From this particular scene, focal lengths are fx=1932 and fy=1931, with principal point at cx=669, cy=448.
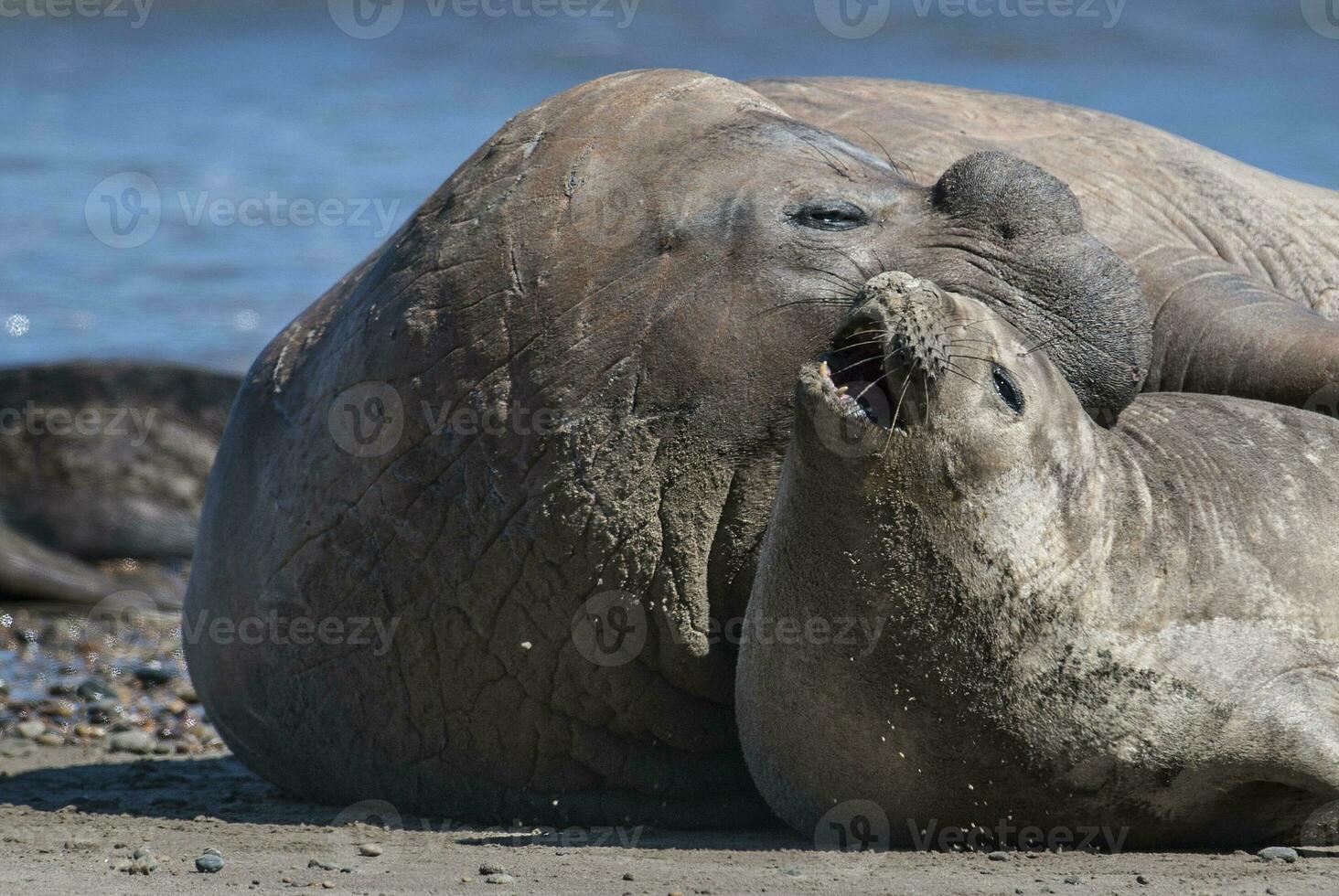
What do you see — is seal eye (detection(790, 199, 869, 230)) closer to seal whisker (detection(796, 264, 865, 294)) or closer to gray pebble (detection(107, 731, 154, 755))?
seal whisker (detection(796, 264, 865, 294))

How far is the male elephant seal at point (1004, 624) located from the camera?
4070 mm

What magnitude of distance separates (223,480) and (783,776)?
7.20 feet

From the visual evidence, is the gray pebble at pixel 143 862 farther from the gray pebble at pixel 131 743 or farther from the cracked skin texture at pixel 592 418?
the gray pebble at pixel 131 743

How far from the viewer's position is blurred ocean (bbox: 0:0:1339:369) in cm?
2017

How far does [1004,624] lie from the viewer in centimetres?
416

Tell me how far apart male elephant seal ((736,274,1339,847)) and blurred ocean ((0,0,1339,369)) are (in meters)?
13.6

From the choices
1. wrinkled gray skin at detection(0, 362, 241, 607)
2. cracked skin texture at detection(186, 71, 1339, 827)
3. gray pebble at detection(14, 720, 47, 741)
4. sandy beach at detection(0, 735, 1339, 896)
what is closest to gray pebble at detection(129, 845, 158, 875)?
sandy beach at detection(0, 735, 1339, 896)

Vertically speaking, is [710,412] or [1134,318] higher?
[1134,318]

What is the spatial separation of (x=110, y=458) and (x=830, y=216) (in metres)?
7.52

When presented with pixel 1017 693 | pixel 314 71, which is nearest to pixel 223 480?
pixel 1017 693

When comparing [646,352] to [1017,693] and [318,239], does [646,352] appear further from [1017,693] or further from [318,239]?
[318,239]

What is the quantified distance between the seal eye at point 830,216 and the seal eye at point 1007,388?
3.03 ft

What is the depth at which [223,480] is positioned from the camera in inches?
230

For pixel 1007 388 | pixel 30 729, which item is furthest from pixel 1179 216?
pixel 30 729
